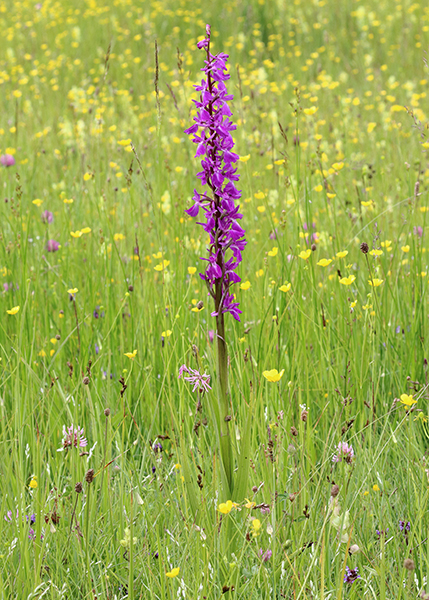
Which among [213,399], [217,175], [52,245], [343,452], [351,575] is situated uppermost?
[217,175]

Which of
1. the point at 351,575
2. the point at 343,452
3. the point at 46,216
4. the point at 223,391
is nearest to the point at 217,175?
the point at 223,391

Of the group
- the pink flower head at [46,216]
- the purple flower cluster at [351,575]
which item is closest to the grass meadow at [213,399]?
the purple flower cluster at [351,575]

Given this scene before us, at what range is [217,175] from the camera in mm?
1368

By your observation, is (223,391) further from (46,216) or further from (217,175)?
(46,216)

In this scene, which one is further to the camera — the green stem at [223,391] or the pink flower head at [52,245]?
the pink flower head at [52,245]

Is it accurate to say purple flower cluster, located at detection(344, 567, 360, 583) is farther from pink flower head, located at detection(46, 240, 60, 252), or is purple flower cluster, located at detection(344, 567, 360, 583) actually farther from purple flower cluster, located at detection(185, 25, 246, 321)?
pink flower head, located at detection(46, 240, 60, 252)

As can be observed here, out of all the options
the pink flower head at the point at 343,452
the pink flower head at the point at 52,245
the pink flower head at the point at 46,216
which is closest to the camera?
the pink flower head at the point at 343,452

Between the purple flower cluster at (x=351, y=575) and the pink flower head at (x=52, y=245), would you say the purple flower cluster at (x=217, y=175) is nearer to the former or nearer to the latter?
the purple flower cluster at (x=351, y=575)

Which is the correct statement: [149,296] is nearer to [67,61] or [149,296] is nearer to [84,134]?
[84,134]

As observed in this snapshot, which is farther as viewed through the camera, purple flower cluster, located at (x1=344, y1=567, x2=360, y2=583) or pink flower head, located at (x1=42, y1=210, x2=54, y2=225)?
pink flower head, located at (x1=42, y1=210, x2=54, y2=225)

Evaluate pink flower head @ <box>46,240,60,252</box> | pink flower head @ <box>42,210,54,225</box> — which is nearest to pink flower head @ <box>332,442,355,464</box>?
pink flower head @ <box>46,240,60,252</box>

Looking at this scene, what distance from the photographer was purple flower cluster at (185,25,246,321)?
1.38m

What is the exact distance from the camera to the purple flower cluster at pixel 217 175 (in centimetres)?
138

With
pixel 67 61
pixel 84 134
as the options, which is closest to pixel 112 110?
pixel 84 134
